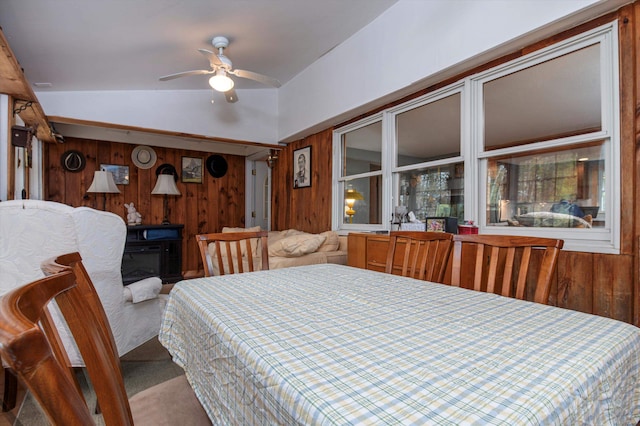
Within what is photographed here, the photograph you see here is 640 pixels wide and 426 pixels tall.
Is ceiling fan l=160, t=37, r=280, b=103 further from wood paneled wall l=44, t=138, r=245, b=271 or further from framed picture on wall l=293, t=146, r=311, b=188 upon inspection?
wood paneled wall l=44, t=138, r=245, b=271

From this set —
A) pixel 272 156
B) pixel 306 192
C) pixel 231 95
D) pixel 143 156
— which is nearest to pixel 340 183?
pixel 306 192

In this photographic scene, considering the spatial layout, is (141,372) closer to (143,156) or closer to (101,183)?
(101,183)

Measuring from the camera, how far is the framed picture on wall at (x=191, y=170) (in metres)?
5.33

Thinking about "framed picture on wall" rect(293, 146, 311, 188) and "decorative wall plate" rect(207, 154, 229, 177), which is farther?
"decorative wall plate" rect(207, 154, 229, 177)

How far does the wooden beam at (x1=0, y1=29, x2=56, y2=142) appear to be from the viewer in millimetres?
1943

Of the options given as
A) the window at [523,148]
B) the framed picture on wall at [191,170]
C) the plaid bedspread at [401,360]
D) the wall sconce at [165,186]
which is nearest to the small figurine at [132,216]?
the wall sconce at [165,186]

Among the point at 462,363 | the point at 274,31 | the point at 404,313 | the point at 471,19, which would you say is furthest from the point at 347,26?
the point at 462,363

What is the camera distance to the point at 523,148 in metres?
2.19

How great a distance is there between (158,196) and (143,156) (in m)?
0.65

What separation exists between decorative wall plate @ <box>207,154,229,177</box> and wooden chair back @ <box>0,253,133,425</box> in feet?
16.7

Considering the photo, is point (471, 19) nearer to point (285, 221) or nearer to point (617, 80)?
point (617, 80)

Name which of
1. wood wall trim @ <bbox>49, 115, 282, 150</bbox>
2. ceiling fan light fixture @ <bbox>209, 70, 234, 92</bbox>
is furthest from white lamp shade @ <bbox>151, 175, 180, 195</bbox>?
ceiling fan light fixture @ <bbox>209, 70, 234, 92</bbox>

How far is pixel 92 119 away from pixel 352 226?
10.8ft

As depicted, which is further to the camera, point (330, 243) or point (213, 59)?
point (330, 243)
